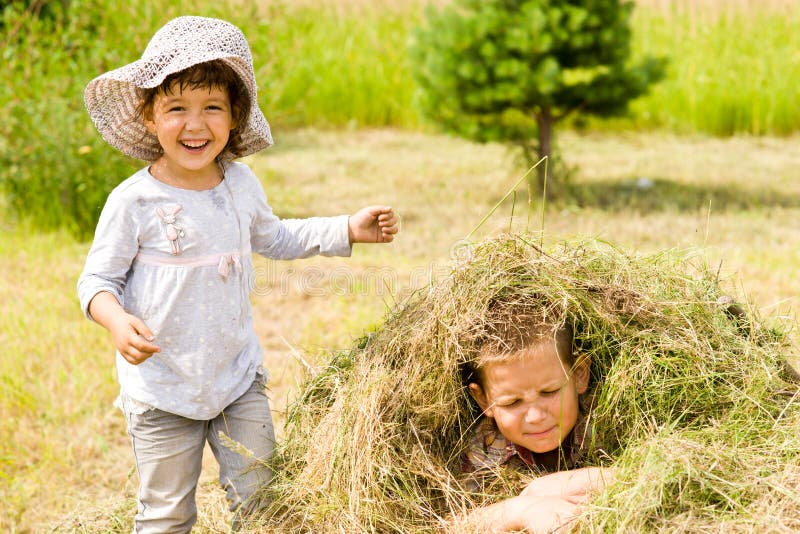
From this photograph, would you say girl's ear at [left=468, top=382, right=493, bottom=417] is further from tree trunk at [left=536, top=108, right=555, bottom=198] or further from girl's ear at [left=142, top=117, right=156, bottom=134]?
tree trunk at [left=536, top=108, right=555, bottom=198]

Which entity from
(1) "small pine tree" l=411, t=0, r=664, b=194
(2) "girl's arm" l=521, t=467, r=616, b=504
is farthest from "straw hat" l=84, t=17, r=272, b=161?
(1) "small pine tree" l=411, t=0, r=664, b=194

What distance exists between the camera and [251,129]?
2756mm

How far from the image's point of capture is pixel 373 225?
9.32ft

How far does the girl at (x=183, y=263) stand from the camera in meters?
2.55

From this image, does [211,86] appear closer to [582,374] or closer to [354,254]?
[582,374]

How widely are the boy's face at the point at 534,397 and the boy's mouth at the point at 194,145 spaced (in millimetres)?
1011

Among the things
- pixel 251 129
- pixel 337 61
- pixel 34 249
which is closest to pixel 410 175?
pixel 337 61

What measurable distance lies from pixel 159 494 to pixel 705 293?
171 centimetres

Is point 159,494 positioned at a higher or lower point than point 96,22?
lower

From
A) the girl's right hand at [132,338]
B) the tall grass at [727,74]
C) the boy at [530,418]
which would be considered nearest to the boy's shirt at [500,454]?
the boy at [530,418]

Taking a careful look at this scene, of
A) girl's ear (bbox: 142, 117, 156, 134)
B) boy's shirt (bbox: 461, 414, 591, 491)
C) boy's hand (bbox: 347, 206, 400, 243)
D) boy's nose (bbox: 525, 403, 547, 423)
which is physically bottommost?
boy's shirt (bbox: 461, 414, 591, 491)

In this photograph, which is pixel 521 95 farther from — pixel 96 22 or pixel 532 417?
pixel 532 417

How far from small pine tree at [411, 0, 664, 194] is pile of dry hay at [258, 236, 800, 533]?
4.23 meters

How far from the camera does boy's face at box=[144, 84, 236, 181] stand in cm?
256
